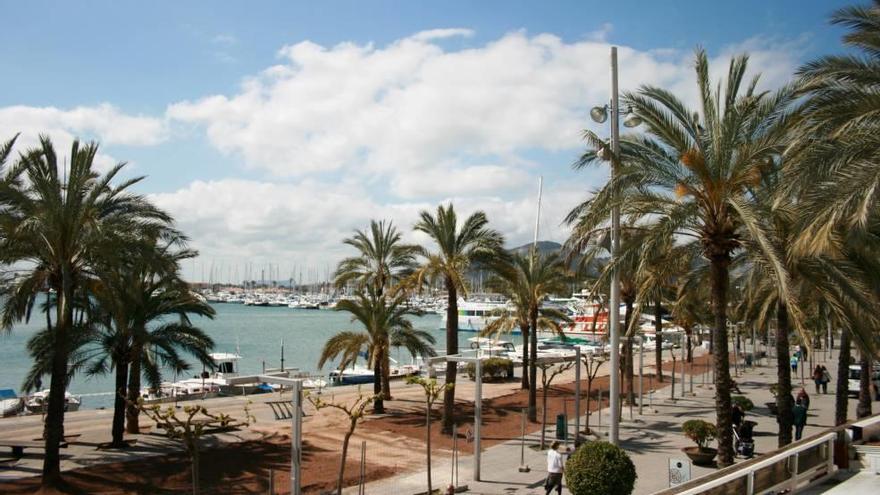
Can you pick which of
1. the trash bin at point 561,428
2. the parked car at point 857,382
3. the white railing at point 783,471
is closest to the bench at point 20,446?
the trash bin at point 561,428

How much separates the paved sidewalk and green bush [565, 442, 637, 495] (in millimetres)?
2729

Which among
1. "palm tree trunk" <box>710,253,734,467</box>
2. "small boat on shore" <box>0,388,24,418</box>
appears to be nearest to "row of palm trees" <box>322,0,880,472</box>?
"palm tree trunk" <box>710,253,734,467</box>

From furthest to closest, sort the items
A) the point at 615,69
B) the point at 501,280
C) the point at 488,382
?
the point at 488,382, the point at 501,280, the point at 615,69

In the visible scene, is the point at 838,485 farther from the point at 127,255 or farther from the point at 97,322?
the point at 97,322

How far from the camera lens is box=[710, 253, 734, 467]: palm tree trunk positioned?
1320cm

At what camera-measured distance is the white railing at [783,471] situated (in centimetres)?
908

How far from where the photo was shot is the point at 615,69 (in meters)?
14.6

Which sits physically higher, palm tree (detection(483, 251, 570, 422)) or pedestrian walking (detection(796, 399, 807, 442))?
palm tree (detection(483, 251, 570, 422))

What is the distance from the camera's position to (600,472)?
12.1 metres

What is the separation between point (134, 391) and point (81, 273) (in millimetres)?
6276

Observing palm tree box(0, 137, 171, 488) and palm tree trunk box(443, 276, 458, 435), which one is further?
palm tree trunk box(443, 276, 458, 435)

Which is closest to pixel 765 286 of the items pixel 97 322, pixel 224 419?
pixel 224 419

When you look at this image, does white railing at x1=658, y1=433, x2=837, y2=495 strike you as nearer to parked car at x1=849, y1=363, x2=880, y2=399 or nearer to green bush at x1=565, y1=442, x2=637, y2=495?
green bush at x1=565, y1=442, x2=637, y2=495

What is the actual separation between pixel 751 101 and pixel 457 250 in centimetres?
1187
